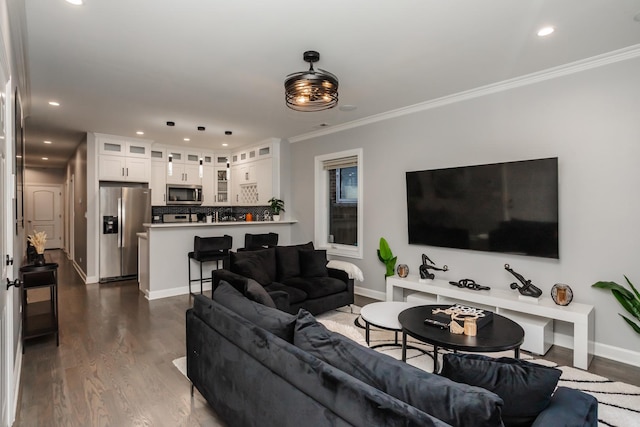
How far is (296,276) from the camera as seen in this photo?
176 inches

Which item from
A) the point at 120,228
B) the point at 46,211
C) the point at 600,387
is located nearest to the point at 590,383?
the point at 600,387

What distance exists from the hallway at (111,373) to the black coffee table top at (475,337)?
61.6 inches

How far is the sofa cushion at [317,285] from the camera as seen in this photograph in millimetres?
4043

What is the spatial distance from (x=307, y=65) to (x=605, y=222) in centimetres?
317

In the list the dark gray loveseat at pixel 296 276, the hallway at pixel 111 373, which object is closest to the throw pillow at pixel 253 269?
the dark gray loveseat at pixel 296 276

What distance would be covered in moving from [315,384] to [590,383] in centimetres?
261

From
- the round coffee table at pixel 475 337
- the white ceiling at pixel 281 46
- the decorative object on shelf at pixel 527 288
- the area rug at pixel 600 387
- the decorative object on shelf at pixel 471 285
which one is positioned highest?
the white ceiling at pixel 281 46

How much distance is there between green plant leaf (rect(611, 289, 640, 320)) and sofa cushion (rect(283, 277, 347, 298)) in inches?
106

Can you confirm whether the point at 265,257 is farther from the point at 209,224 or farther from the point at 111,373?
the point at 111,373

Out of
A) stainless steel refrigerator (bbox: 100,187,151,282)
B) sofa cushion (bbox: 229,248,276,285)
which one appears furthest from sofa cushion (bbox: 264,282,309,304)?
stainless steel refrigerator (bbox: 100,187,151,282)

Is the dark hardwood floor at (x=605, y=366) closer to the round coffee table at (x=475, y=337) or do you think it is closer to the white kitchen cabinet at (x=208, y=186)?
the round coffee table at (x=475, y=337)

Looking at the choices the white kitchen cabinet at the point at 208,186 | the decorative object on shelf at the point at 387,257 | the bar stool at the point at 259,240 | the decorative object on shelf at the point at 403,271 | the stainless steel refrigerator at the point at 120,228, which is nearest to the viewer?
the decorative object on shelf at the point at 403,271

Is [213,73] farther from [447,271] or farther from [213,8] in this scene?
[447,271]

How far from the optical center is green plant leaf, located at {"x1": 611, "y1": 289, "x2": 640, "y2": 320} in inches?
115
